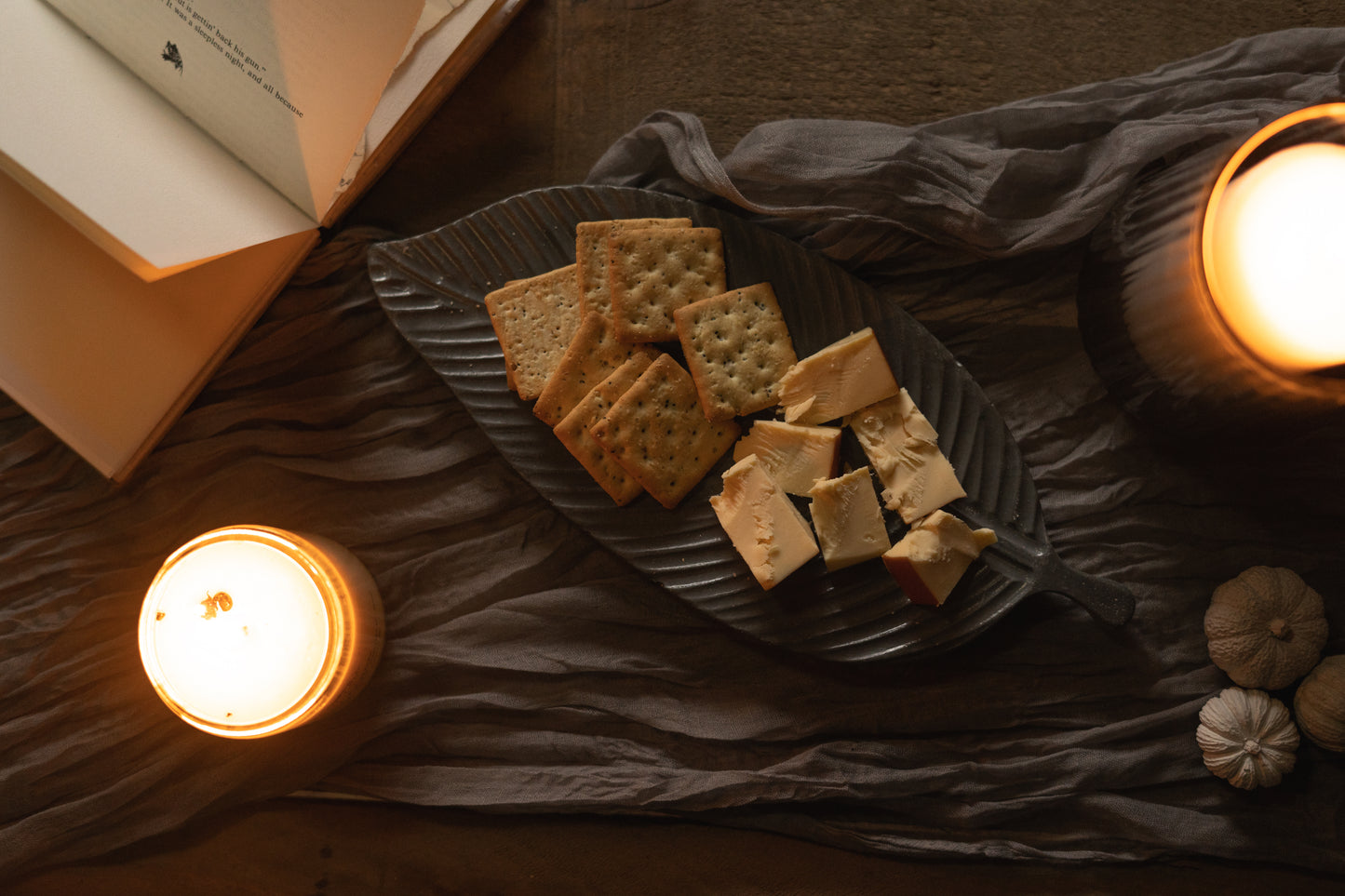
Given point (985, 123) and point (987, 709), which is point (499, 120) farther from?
point (987, 709)

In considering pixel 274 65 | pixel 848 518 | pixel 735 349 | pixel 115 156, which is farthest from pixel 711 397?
pixel 115 156

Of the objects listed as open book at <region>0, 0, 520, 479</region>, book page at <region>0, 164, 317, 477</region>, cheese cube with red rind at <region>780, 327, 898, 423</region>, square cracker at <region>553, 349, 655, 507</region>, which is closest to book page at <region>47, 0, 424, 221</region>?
open book at <region>0, 0, 520, 479</region>

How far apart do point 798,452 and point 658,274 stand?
24 cm

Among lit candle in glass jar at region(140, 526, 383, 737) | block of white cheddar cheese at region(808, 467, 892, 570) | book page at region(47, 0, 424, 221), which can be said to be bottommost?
lit candle in glass jar at region(140, 526, 383, 737)

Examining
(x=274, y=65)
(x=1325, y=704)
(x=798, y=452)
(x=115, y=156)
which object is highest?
(x=274, y=65)

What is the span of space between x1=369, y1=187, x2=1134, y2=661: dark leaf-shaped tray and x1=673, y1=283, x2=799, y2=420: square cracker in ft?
0.09

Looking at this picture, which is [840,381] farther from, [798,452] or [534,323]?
[534,323]

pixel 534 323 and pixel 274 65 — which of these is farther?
pixel 534 323

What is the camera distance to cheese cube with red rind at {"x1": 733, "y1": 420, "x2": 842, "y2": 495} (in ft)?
2.58

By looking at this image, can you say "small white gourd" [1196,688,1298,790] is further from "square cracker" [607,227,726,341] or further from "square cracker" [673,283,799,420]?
"square cracker" [607,227,726,341]

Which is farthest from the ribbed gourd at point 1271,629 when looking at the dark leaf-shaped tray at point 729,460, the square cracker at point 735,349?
the square cracker at point 735,349

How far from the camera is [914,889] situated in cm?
86

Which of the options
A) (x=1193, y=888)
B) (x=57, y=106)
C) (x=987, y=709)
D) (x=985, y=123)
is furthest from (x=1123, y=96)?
(x=57, y=106)

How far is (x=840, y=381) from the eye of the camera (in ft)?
2.59
